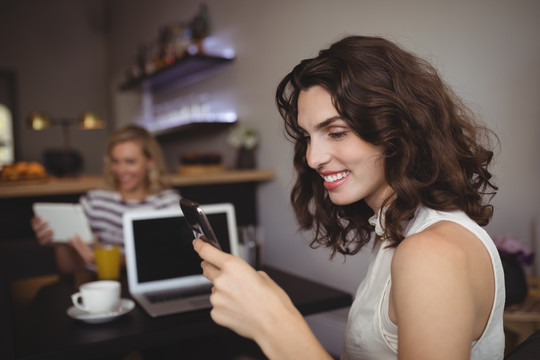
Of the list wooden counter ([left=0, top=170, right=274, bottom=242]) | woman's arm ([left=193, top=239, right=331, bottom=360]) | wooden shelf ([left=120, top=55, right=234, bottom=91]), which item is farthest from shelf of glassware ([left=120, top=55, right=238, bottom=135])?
woman's arm ([left=193, top=239, right=331, bottom=360])

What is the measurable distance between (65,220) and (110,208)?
0.42m

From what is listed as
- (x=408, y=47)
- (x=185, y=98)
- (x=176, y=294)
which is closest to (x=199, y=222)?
(x=176, y=294)

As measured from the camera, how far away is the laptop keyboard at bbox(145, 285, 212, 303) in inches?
54.2

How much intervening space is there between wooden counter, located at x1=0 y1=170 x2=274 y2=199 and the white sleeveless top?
2.12m

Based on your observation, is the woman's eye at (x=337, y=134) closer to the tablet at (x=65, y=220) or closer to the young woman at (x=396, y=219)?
the young woman at (x=396, y=219)

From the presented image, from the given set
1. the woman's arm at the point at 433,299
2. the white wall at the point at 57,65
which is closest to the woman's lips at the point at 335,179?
the woman's arm at the point at 433,299

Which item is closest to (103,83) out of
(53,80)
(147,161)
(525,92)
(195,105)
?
(53,80)

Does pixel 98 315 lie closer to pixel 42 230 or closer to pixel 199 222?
pixel 199 222

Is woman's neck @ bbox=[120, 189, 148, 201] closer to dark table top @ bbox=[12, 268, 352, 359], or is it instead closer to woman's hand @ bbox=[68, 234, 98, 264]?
woman's hand @ bbox=[68, 234, 98, 264]

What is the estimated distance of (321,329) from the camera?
9.00ft

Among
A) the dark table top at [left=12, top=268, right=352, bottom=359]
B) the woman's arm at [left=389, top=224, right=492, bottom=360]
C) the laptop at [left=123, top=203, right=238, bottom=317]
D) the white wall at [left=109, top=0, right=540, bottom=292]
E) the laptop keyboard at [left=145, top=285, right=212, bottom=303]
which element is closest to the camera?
the woman's arm at [left=389, top=224, right=492, bottom=360]

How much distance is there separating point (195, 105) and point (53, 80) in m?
2.87

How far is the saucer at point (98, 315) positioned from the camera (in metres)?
1.18

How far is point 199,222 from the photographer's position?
Answer: 81 centimetres
